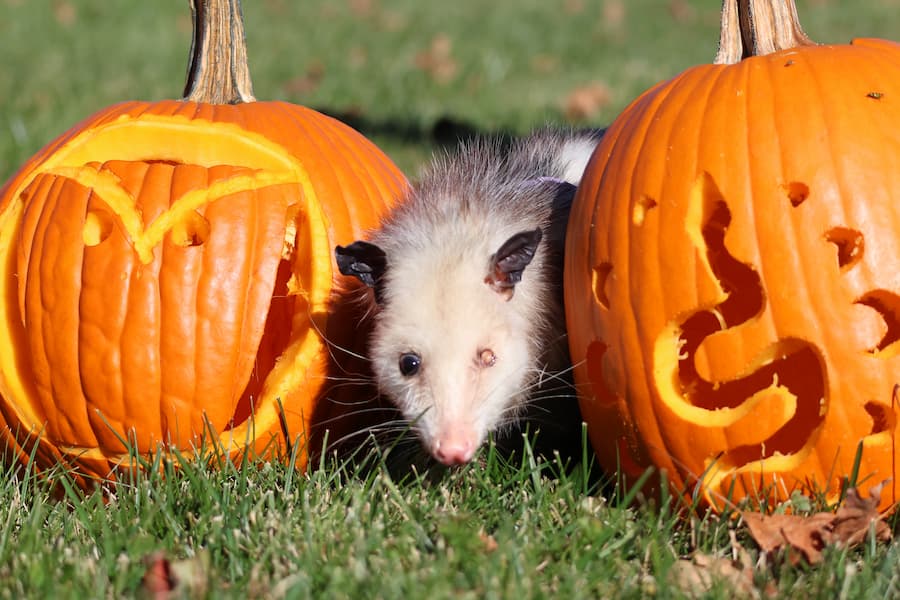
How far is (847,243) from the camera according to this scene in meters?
2.73

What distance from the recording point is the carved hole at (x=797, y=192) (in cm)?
272

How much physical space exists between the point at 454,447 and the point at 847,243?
1.17 metres

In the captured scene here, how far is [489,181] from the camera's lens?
3.67 meters

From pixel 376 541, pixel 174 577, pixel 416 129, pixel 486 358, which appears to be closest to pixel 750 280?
pixel 486 358

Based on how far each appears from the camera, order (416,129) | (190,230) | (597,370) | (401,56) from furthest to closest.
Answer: (401,56)
(416,129)
(190,230)
(597,370)

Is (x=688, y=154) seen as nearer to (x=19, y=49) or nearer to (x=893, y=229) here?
(x=893, y=229)

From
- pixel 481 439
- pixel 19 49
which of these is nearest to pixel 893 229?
pixel 481 439

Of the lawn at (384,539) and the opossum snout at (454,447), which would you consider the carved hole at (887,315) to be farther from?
the opossum snout at (454,447)

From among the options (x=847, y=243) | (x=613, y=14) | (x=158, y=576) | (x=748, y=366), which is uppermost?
(x=613, y=14)

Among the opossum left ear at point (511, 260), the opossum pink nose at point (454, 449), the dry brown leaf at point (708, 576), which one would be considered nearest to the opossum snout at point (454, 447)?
the opossum pink nose at point (454, 449)

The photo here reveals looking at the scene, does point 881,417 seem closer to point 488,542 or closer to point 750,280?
point 750,280

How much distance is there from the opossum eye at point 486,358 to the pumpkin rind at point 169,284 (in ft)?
1.75

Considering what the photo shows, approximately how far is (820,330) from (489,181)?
137cm

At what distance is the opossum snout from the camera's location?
2.91m
